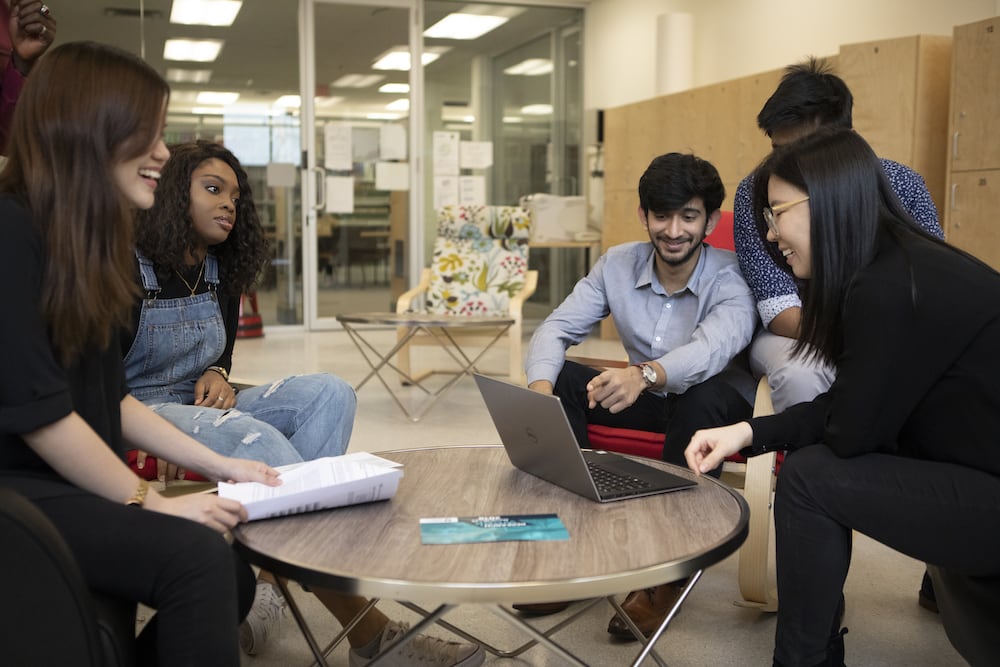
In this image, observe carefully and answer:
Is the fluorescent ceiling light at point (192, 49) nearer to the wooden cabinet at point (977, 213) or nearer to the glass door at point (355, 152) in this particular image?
the glass door at point (355, 152)

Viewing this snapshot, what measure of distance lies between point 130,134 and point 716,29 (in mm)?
6876

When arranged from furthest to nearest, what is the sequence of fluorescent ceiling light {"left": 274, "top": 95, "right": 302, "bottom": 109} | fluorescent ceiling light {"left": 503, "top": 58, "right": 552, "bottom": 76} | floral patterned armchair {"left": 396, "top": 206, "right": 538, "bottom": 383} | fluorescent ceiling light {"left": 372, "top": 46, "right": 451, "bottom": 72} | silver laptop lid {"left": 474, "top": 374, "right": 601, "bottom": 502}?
fluorescent ceiling light {"left": 503, "top": 58, "right": 552, "bottom": 76} → fluorescent ceiling light {"left": 372, "top": 46, "right": 451, "bottom": 72} → fluorescent ceiling light {"left": 274, "top": 95, "right": 302, "bottom": 109} → floral patterned armchair {"left": 396, "top": 206, "right": 538, "bottom": 383} → silver laptop lid {"left": 474, "top": 374, "right": 601, "bottom": 502}

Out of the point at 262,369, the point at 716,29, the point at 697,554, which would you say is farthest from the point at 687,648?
the point at 716,29

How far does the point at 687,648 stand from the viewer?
7.56 feet

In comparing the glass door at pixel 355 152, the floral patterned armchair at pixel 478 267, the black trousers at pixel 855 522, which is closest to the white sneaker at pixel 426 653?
the black trousers at pixel 855 522

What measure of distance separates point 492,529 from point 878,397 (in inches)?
27.5

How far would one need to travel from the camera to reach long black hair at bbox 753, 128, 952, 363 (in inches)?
71.9

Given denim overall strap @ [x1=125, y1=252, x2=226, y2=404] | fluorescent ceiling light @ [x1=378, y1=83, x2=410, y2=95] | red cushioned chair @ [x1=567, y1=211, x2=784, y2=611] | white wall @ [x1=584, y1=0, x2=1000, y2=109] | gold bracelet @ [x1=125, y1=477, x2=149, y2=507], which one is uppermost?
white wall @ [x1=584, y1=0, x2=1000, y2=109]

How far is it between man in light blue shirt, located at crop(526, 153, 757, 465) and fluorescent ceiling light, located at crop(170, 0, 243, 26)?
6244 millimetres

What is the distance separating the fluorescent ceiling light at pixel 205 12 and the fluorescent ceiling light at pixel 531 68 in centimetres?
243

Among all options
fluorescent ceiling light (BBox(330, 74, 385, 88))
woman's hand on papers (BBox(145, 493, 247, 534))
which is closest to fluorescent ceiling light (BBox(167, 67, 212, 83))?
fluorescent ceiling light (BBox(330, 74, 385, 88))

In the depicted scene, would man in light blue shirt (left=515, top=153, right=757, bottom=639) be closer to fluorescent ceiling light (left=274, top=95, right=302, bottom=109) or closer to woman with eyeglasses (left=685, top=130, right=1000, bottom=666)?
woman with eyeglasses (left=685, top=130, right=1000, bottom=666)

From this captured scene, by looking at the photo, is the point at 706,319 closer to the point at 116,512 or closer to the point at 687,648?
the point at 687,648

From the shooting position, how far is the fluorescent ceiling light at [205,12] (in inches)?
322
